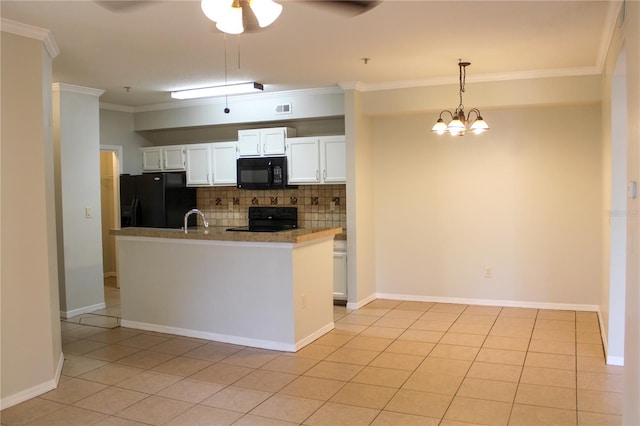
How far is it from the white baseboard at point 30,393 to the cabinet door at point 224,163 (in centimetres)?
346

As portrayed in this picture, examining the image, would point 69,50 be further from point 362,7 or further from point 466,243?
point 466,243

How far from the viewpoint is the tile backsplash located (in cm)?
664

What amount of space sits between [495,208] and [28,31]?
15.5ft

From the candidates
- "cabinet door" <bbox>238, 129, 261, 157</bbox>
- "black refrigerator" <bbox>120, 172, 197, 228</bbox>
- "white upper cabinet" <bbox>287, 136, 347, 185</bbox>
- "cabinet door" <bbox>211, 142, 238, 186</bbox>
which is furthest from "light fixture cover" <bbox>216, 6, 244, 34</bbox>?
"black refrigerator" <bbox>120, 172, 197, 228</bbox>

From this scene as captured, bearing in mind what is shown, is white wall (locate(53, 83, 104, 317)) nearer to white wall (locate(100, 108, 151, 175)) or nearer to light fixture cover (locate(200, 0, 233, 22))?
white wall (locate(100, 108, 151, 175))

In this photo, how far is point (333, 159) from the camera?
6148mm

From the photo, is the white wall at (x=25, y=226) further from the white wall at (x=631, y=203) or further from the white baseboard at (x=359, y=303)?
the white wall at (x=631, y=203)

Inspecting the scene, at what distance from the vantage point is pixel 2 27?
340 centimetres

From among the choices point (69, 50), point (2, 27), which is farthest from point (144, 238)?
point (2, 27)

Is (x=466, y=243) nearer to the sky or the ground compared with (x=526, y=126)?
nearer to the ground

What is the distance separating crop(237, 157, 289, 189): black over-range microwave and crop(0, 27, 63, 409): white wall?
2971mm

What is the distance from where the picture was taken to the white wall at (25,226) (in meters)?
3.41

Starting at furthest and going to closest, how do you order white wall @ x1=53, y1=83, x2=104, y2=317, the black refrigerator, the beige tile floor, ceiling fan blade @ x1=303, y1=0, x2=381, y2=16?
the black refrigerator
white wall @ x1=53, y1=83, x2=104, y2=317
the beige tile floor
ceiling fan blade @ x1=303, y1=0, x2=381, y2=16

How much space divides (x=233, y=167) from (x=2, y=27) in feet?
11.8
